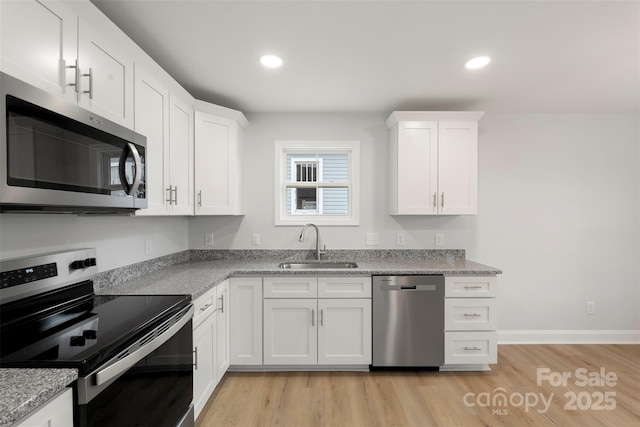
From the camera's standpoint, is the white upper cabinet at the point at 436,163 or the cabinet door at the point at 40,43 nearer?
the cabinet door at the point at 40,43

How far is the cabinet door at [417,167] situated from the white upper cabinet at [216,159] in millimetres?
1529

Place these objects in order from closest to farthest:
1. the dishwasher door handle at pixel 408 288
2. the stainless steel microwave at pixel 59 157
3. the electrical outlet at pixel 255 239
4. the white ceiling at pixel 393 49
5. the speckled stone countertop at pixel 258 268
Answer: the stainless steel microwave at pixel 59 157 → the white ceiling at pixel 393 49 → the speckled stone countertop at pixel 258 268 → the dishwasher door handle at pixel 408 288 → the electrical outlet at pixel 255 239

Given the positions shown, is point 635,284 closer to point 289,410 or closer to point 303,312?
point 303,312

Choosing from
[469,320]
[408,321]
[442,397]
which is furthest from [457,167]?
[442,397]

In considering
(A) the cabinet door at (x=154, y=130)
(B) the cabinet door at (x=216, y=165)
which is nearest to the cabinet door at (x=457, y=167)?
(B) the cabinet door at (x=216, y=165)

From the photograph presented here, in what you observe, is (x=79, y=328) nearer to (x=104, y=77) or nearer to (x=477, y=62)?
(x=104, y=77)

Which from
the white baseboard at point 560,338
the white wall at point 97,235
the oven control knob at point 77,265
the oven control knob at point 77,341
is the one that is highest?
the white wall at point 97,235

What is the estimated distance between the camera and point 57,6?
3.85 feet

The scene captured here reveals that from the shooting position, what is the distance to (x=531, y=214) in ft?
10.2

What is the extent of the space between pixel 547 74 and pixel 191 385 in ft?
10.6

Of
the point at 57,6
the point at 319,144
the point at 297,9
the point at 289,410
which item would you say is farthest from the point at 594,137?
the point at 57,6

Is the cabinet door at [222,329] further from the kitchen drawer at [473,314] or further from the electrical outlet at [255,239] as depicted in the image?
the kitchen drawer at [473,314]

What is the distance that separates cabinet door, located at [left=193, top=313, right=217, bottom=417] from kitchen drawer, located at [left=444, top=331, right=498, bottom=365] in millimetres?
1848

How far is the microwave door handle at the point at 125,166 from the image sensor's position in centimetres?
143
